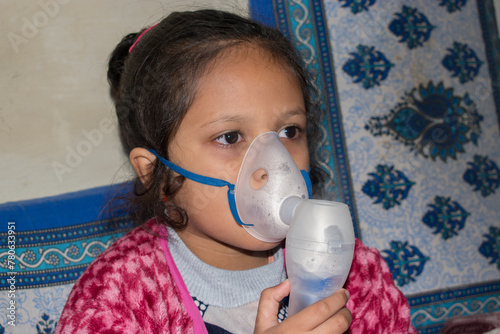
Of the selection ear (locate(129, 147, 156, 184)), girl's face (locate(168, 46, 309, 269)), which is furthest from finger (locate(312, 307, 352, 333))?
ear (locate(129, 147, 156, 184))

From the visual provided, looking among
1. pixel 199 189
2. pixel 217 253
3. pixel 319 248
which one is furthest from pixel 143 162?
pixel 319 248

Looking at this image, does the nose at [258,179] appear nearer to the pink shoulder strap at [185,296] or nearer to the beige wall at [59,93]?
the pink shoulder strap at [185,296]

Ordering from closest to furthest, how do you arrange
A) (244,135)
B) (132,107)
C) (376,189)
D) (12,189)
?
(244,135), (132,107), (12,189), (376,189)

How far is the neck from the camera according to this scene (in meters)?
1.29

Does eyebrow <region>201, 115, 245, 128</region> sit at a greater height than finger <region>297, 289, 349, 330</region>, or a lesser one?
greater

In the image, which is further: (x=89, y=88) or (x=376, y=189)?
(x=376, y=189)

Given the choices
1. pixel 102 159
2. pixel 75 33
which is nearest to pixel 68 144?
pixel 102 159

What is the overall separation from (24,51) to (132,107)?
405 mm

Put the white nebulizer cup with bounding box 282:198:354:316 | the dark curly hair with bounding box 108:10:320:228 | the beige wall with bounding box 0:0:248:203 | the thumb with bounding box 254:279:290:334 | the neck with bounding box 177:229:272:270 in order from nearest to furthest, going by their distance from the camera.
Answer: the white nebulizer cup with bounding box 282:198:354:316
the thumb with bounding box 254:279:290:334
the dark curly hair with bounding box 108:10:320:228
the neck with bounding box 177:229:272:270
the beige wall with bounding box 0:0:248:203

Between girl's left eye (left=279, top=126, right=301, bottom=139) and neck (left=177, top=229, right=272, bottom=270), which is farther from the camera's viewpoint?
neck (left=177, top=229, right=272, bottom=270)

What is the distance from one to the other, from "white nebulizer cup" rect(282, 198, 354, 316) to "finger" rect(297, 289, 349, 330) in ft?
0.04

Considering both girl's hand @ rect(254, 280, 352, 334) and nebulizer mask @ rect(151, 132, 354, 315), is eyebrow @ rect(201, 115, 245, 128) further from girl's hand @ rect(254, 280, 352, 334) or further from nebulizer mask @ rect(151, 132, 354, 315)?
girl's hand @ rect(254, 280, 352, 334)

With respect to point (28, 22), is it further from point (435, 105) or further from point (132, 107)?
point (435, 105)

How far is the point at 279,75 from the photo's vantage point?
45.6 inches
